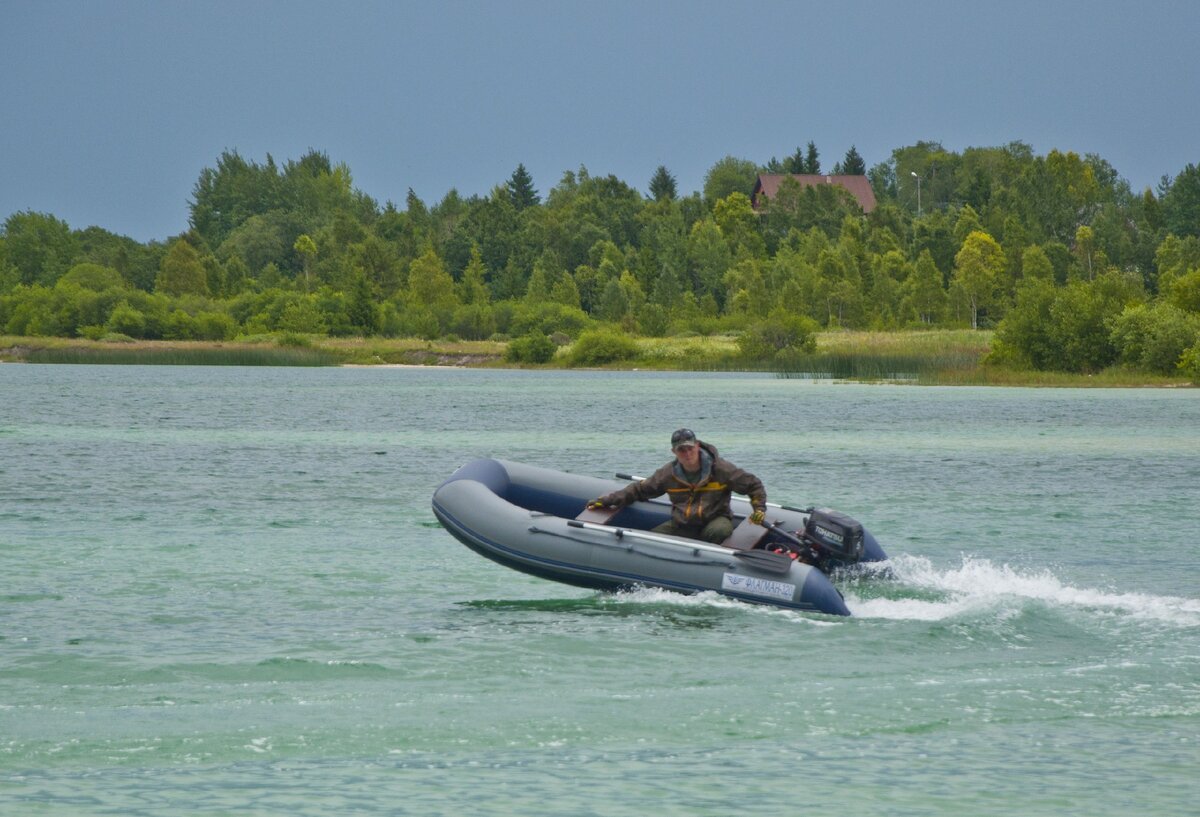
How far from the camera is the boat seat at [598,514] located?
13.7 meters

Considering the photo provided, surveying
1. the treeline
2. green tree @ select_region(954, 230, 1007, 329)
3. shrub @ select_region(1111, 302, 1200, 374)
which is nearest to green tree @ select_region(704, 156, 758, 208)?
the treeline

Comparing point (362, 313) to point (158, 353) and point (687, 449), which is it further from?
point (687, 449)

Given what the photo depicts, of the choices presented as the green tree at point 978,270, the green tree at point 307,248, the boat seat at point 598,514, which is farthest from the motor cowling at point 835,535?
the green tree at point 307,248

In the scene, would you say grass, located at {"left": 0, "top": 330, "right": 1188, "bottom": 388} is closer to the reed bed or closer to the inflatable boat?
the reed bed

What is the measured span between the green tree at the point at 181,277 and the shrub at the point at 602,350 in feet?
147

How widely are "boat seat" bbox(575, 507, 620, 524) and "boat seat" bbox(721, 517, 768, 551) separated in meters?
1.05

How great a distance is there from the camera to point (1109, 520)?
65.5ft

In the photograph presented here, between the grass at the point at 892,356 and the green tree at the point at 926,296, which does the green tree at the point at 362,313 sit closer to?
the grass at the point at 892,356

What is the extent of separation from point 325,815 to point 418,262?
→ 119095 mm

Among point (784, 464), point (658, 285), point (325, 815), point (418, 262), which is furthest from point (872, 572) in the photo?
point (418, 262)

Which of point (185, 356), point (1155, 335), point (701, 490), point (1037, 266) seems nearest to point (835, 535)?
point (701, 490)

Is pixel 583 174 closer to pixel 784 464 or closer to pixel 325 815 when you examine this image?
pixel 784 464

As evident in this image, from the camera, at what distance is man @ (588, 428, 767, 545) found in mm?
12984

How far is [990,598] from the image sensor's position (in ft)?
43.9
